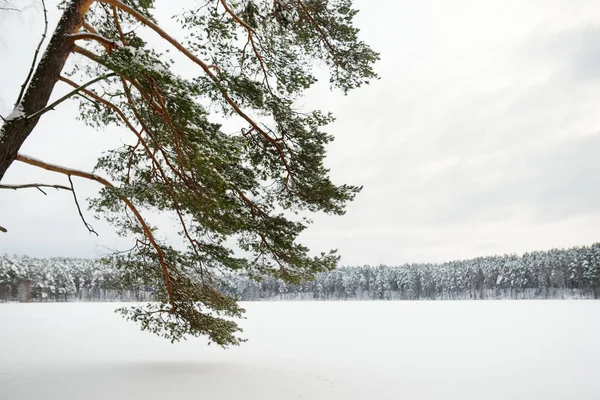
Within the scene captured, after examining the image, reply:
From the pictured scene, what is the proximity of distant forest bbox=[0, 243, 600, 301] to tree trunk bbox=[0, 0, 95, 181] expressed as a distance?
5155cm

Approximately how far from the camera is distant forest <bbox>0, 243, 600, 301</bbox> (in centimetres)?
6556

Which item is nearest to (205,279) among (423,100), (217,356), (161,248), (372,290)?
(161,248)

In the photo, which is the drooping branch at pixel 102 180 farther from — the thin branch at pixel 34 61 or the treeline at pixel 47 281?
the treeline at pixel 47 281

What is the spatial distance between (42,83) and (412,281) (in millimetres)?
84636

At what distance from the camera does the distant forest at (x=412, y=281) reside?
215 ft

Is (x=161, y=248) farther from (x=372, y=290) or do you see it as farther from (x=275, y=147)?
(x=372, y=290)

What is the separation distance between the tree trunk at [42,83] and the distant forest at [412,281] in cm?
5155

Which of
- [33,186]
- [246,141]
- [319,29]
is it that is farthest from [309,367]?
[319,29]

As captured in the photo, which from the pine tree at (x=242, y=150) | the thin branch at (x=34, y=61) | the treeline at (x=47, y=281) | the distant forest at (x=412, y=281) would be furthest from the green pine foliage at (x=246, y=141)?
the treeline at (x=47, y=281)

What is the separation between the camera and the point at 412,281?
273 ft

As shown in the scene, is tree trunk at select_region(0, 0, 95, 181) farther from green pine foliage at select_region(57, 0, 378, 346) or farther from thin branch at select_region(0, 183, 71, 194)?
green pine foliage at select_region(57, 0, 378, 346)

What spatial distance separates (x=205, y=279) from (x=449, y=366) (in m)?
6.44

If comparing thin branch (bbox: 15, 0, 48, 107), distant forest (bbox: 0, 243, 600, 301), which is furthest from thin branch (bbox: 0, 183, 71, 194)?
distant forest (bbox: 0, 243, 600, 301)

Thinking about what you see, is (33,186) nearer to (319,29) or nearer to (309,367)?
(319,29)
